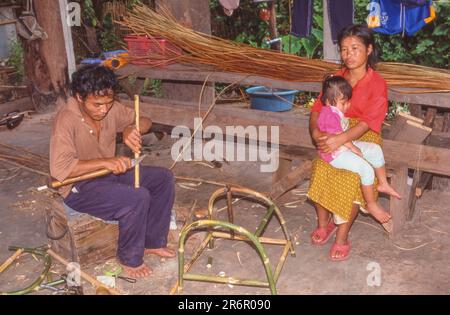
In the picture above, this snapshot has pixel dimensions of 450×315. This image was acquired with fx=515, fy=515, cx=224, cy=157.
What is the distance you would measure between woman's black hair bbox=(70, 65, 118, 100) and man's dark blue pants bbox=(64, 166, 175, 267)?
659mm

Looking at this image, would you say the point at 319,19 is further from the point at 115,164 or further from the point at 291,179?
the point at 115,164

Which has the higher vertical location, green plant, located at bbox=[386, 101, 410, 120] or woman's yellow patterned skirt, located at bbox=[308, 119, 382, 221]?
woman's yellow patterned skirt, located at bbox=[308, 119, 382, 221]

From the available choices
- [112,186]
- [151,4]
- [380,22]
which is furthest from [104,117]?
[151,4]

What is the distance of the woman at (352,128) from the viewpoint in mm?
3607

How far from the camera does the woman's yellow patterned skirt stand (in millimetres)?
3600

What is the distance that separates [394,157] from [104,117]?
2232 mm

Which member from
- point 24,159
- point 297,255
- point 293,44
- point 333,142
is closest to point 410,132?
point 333,142

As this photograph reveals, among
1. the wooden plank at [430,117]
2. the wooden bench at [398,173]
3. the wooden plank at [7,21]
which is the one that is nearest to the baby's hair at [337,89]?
the wooden bench at [398,173]

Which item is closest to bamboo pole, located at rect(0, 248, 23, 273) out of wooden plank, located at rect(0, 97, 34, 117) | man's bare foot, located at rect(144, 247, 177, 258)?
man's bare foot, located at rect(144, 247, 177, 258)

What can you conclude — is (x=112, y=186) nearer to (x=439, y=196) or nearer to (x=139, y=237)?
(x=139, y=237)

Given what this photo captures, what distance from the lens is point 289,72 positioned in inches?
182

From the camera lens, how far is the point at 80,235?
12.0ft

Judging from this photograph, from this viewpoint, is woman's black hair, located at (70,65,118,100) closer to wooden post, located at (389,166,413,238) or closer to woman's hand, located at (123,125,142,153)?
Answer: woman's hand, located at (123,125,142,153)

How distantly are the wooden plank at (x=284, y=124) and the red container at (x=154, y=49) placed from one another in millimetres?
432
